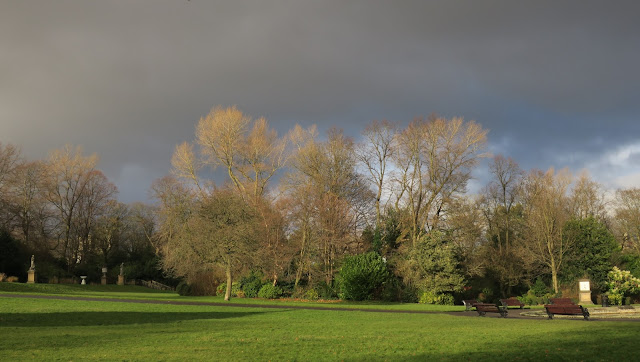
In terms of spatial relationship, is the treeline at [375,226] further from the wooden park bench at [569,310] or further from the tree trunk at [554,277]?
the wooden park bench at [569,310]

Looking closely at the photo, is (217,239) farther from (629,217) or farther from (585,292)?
(629,217)

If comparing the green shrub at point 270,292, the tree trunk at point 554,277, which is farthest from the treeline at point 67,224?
the tree trunk at point 554,277

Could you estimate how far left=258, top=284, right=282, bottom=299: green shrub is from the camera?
4016cm

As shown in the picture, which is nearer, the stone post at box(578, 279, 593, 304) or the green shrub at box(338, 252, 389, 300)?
the stone post at box(578, 279, 593, 304)

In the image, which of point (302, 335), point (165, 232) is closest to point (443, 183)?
point (165, 232)

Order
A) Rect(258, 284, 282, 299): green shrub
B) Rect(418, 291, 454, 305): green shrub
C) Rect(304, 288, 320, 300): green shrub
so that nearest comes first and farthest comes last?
Rect(418, 291, 454, 305): green shrub
Rect(258, 284, 282, 299): green shrub
Rect(304, 288, 320, 300): green shrub

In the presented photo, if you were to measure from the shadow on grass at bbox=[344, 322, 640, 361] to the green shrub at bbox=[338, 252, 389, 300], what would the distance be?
25.1 metres

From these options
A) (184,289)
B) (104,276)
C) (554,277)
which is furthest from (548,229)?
(104,276)

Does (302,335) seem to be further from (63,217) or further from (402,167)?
(63,217)

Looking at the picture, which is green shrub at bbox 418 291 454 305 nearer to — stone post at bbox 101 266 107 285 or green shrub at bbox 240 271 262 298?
green shrub at bbox 240 271 262 298

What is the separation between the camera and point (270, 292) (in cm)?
4016

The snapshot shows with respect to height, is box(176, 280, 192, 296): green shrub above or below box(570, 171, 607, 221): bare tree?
below

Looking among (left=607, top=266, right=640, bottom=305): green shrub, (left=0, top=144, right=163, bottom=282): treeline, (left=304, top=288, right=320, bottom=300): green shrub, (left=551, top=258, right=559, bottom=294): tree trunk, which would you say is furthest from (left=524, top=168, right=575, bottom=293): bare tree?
(left=0, top=144, right=163, bottom=282): treeline

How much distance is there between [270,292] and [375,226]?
1458 centimetres
